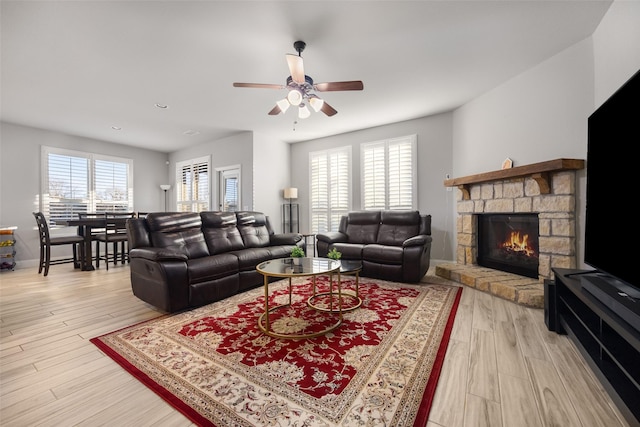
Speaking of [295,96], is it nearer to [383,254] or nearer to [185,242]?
[185,242]

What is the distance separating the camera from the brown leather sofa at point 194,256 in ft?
8.95

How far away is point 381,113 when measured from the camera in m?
4.76

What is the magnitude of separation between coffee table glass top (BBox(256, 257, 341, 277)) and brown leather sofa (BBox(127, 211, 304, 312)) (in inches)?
28.9

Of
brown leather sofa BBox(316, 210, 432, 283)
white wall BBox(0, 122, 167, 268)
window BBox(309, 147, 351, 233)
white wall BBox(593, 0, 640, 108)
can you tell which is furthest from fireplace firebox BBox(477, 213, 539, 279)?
white wall BBox(0, 122, 167, 268)

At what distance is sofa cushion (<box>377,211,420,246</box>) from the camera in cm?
444

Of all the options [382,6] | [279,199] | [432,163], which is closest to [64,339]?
[382,6]

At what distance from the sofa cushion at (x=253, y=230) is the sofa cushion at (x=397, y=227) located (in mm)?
1905

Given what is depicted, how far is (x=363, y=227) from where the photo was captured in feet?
16.0

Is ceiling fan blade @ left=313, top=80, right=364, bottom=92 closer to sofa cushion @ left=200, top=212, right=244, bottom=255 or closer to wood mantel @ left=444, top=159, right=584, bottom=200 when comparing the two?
wood mantel @ left=444, top=159, right=584, bottom=200

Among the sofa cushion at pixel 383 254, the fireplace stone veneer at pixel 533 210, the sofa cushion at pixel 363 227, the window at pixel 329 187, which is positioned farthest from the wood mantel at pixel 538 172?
the window at pixel 329 187

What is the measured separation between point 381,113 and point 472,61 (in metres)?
1.76

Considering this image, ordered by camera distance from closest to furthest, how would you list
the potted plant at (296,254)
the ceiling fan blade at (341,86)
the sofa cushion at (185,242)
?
the ceiling fan blade at (341,86) → the potted plant at (296,254) → the sofa cushion at (185,242)

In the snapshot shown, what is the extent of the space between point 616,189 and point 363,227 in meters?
3.40

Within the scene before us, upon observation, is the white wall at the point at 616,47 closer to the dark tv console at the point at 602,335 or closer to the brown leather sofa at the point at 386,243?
the dark tv console at the point at 602,335
